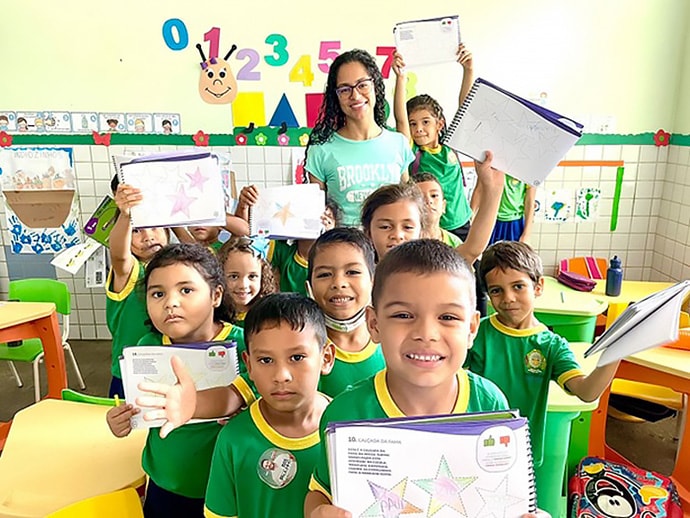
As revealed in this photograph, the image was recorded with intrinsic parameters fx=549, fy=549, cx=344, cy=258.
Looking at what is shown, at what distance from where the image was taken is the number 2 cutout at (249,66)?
4.48m

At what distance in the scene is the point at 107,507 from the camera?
1.48 metres

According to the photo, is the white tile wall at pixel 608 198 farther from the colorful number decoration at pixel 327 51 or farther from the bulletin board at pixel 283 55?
the colorful number decoration at pixel 327 51

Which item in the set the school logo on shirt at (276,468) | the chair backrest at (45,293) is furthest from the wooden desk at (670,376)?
the chair backrest at (45,293)

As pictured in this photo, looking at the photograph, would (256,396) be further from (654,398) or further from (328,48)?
(328,48)

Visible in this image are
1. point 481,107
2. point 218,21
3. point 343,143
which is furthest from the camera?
point 218,21

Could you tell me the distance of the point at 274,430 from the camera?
1.33m

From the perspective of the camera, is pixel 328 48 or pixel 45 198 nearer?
pixel 328 48

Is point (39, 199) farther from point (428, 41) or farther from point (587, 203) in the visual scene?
point (587, 203)

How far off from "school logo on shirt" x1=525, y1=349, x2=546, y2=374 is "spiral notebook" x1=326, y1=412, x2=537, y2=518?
101cm

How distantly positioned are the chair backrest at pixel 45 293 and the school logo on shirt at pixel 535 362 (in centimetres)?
330

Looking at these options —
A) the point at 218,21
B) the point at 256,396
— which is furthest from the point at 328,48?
the point at 256,396

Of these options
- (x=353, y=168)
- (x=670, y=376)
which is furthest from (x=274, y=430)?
(x=670, y=376)

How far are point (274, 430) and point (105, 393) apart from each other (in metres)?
3.30

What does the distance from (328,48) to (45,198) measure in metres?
2.76
